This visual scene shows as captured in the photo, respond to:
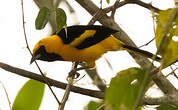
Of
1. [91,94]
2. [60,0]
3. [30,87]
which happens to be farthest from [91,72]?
[60,0]

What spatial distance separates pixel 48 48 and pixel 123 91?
5.10 ft

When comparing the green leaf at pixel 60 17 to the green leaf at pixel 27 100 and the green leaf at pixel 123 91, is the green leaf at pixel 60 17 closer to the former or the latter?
the green leaf at pixel 27 100

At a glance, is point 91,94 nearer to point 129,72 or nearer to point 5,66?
point 5,66

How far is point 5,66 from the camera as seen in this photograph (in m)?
1.40

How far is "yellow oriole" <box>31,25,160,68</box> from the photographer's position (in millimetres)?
2070

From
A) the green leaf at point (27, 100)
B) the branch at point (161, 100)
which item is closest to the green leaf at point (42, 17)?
the green leaf at point (27, 100)

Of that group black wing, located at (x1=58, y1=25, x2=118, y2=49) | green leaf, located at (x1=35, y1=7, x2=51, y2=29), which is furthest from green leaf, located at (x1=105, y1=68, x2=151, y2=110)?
black wing, located at (x1=58, y1=25, x2=118, y2=49)

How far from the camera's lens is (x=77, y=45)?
6.95 feet

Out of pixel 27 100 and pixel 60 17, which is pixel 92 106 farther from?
pixel 60 17

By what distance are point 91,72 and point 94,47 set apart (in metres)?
0.23

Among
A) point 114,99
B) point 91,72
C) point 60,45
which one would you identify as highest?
point 114,99

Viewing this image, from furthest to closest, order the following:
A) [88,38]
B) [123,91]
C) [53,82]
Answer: [88,38], [53,82], [123,91]

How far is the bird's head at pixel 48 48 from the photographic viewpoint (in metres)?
2.06

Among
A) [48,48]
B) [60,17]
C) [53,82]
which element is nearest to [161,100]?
[60,17]
